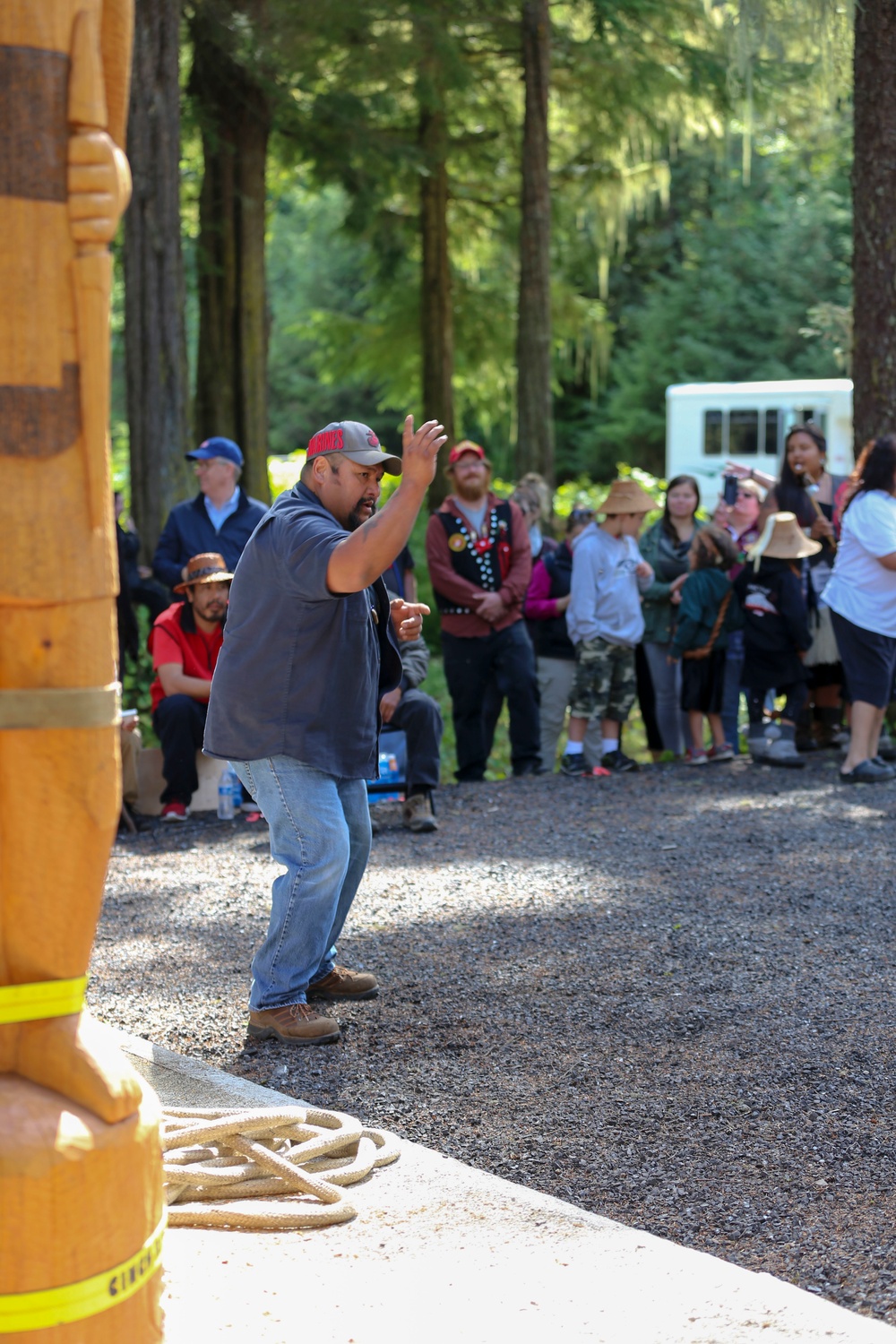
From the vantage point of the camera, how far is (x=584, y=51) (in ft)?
55.8

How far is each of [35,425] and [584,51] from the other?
53.7 ft

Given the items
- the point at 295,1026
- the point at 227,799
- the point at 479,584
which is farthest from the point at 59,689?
the point at 479,584

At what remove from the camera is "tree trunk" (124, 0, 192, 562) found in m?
11.3

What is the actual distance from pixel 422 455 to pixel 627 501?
19.6 ft

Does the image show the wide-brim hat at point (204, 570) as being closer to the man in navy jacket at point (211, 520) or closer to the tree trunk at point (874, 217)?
the man in navy jacket at point (211, 520)

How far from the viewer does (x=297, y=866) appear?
15.7 feet

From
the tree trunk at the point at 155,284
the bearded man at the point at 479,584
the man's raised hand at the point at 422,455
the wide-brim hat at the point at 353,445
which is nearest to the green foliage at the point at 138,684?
the tree trunk at the point at 155,284

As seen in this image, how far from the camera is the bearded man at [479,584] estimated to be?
9.48m

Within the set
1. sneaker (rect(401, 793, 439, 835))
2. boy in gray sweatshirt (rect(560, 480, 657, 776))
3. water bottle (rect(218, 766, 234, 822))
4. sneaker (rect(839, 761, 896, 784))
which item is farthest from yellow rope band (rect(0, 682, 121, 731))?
sneaker (rect(839, 761, 896, 784))

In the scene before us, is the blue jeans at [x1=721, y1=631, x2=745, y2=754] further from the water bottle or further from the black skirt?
the water bottle

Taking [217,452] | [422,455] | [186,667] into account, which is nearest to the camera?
[422,455]

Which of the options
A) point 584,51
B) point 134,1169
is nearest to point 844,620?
point 134,1169

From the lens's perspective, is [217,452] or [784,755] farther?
[784,755]

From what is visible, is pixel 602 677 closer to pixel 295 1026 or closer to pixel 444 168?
pixel 295 1026
